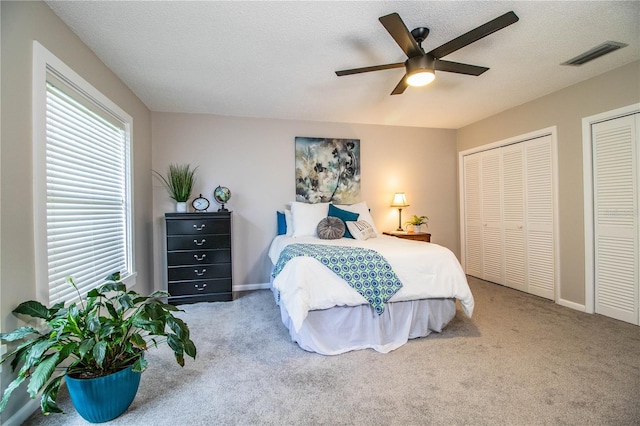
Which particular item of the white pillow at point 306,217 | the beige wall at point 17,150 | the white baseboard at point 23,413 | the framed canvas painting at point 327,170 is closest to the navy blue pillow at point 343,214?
the white pillow at point 306,217

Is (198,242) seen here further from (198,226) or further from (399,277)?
(399,277)

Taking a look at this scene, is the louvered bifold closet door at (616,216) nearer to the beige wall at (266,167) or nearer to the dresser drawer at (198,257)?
the beige wall at (266,167)

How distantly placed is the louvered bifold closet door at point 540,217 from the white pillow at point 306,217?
2553 mm

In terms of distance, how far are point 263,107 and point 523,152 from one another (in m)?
3.36

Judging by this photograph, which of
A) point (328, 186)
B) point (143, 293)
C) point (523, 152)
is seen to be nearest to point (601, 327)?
point (523, 152)

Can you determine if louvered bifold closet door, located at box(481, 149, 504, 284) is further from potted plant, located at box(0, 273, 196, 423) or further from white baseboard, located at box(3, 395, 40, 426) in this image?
white baseboard, located at box(3, 395, 40, 426)

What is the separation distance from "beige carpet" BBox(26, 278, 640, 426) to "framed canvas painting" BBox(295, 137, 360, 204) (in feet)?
7.04

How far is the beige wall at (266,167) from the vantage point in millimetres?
3850

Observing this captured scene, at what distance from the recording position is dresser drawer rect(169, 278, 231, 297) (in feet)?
11.0

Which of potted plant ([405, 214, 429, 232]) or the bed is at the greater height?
potted plant ([405, 214, 429, 232])

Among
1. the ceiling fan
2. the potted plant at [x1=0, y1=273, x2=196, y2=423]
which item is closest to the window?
the potted plant at [x1=0, y1=273, x2=196, y2=423]

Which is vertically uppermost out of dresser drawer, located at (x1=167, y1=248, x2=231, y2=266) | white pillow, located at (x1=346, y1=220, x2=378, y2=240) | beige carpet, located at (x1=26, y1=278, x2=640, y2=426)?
white pillow, located at (x1=346, y1=220, x2=378, y2=240)

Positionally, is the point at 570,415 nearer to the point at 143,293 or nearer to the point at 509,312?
the point at 509,312

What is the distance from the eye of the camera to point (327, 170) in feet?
14.0
